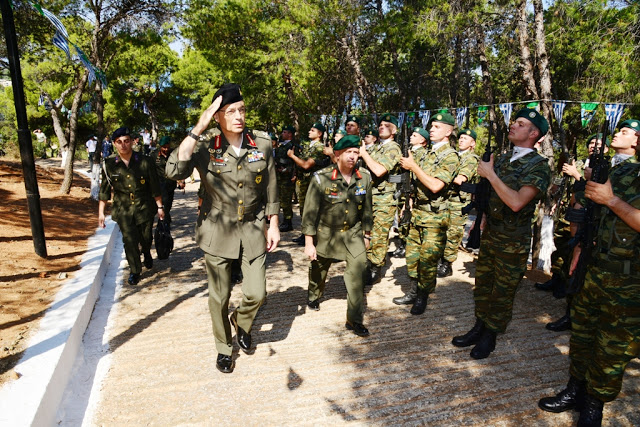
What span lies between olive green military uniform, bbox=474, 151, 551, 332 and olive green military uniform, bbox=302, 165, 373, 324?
121cm

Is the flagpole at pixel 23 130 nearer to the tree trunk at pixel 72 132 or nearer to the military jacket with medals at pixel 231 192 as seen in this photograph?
the military jacket with medals at pixel 231 192

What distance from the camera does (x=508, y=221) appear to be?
3654mm

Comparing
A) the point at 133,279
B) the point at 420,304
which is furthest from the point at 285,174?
the point at 420,304

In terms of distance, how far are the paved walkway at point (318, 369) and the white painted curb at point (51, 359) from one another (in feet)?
0.52

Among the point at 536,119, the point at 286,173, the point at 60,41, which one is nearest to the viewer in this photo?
the point at 536,119

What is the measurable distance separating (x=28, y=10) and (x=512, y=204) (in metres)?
11.0

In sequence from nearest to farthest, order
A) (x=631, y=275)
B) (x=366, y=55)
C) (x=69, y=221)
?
1. (x=631, y=275)
2. (x=69, y=221)
3. (x=366, y=55)

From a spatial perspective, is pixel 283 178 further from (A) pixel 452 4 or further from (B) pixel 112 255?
(A) pixel 452 4

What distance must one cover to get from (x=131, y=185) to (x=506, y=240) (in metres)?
4.69

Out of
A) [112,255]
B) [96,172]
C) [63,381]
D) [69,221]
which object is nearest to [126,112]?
[96,172]

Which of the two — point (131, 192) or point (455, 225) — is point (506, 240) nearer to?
point (455, 225)

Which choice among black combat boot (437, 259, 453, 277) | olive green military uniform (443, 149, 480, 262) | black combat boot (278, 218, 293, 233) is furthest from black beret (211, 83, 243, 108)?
black combat boot (278, 218, 293, 233)

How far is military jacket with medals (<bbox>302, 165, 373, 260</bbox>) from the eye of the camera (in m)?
4.39

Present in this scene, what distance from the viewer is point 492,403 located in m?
3.29
